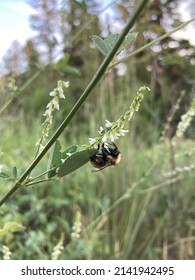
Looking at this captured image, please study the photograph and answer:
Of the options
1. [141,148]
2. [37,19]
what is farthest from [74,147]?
[37,19]

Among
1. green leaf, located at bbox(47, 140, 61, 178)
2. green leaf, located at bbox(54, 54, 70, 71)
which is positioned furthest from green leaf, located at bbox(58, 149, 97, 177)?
green leaf, located at bbox(54, 54, 70, 71)

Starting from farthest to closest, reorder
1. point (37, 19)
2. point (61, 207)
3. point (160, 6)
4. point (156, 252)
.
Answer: point (37, 19)
point (160, 6)
point (61, 207)
point (156, 252)

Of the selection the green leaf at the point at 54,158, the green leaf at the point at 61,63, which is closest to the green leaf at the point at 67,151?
the green leaf at the point at 54,158

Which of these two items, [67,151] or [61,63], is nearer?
[67,151]

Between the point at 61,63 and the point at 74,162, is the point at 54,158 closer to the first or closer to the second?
the point at 74,162

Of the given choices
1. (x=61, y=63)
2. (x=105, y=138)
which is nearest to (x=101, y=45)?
(x=105, y=138)

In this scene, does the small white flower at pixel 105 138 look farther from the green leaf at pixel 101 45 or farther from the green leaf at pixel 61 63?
the green leaf at pixel 61 63
